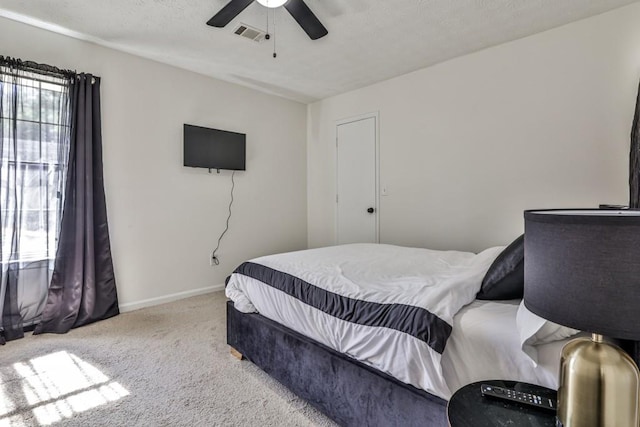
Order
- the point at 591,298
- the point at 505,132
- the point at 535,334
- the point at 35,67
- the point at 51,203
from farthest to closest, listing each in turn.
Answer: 1. the point at 505,132
2. the point at 51,203
3. the point at 35,67
4. the point at 535,334
5. the point at 591,298

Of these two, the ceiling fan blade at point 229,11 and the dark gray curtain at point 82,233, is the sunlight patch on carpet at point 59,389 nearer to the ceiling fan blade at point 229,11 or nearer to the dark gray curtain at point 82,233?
the dark gray curtain at point 82,233

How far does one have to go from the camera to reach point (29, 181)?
8.89ft

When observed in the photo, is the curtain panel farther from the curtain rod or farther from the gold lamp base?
the gold lamp base

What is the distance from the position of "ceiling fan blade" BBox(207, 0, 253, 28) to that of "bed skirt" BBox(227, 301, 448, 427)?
1943 mm

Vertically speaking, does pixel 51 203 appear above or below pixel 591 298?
above

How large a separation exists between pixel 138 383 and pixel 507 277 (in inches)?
83.9

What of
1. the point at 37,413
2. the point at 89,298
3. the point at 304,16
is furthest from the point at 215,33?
the point at 37,413

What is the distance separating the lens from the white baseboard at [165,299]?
10.8 ft

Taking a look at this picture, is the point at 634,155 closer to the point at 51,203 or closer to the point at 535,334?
the point at 535,334

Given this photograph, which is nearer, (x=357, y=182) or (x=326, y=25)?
(x=326, y=25)

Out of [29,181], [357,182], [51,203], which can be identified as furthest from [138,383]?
[357,182]

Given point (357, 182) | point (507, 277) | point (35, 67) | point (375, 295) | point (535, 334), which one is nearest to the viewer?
point (535, 334)

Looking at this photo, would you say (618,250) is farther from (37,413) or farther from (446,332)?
(37,413)

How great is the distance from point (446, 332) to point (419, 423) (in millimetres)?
381
